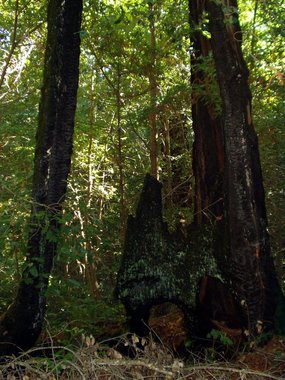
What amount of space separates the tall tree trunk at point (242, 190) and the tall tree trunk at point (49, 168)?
1.95 m

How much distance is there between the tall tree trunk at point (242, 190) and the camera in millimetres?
6098

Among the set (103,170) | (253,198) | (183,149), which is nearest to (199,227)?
(253,198)

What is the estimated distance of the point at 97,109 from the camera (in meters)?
11.9

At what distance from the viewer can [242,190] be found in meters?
6.18

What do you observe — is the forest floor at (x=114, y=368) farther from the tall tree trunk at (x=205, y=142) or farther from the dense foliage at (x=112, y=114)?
the tall tree trunk at (x=205, y=142)

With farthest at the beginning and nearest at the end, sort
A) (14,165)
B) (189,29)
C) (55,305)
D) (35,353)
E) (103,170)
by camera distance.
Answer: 1. (103,170)
2. (14,165)
3. (55,305)
4. (189,29)
5. (35,353)

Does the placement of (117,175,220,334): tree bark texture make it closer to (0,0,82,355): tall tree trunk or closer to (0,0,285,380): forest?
(0,0,285,380): forest

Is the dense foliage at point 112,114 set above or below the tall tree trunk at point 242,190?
above

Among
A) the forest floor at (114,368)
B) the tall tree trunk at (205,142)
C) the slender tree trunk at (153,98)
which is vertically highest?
the slender tree trunk at (153,98)

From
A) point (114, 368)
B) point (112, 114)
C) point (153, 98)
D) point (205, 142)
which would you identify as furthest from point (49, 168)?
point (112, 114)

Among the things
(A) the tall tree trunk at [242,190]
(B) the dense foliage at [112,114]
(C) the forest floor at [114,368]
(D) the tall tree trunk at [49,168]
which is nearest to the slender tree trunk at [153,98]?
(B) the dense foliage at [112,114]

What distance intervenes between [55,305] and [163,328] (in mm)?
2586

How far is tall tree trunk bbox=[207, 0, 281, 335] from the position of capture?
610cm

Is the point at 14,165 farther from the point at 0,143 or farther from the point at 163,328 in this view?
the point at 163,328
